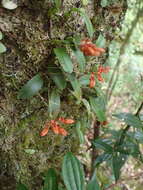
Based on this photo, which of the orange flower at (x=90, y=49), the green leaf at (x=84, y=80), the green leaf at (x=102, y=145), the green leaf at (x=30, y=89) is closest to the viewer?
the orange flower at (x=90, y=49)

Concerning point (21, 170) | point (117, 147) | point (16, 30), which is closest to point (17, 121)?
point (21, 170)

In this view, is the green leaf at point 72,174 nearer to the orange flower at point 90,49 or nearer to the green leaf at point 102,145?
the green leaf at point 102,145

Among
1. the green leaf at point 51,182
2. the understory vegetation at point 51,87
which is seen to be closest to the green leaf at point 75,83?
the understory vegetation at point 51,87

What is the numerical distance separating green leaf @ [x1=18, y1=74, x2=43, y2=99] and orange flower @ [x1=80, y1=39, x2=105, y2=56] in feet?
0.75

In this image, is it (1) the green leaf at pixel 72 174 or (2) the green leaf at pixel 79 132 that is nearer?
(1) the green leaf at pixel 72 174

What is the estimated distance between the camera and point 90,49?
3.21 ft

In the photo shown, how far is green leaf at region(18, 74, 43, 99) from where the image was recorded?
1.07m

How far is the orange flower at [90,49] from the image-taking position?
3.15ft

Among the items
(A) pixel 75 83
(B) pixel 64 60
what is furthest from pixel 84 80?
(B) pixel 64 60

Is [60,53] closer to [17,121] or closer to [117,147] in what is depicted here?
[17,121]

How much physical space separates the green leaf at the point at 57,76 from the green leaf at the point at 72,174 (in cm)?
30

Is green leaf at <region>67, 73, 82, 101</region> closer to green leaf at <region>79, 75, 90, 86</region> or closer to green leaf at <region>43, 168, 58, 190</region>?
green leaf at <region>79, 75, 90, 86</region>

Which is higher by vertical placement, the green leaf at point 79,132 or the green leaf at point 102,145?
the green leaf at point 79,132

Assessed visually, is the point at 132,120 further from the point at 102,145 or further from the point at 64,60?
the point at 64,60
